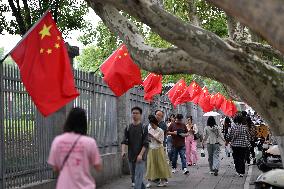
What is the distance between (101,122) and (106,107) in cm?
74

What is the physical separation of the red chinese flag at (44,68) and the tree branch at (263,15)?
6002mm

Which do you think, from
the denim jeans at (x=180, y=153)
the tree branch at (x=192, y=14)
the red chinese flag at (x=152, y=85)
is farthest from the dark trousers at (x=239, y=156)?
the tree branch at (x=192, y=14)

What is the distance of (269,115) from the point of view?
8.23 metres

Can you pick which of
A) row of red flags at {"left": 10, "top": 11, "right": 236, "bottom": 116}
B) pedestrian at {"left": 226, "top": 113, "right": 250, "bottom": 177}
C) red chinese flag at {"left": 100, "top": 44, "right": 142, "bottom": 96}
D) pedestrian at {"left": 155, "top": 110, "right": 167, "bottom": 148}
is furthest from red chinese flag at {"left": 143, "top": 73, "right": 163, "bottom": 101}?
row of red flags at {"left": 10, "top": 11, "right": 236, "bottom": 116}

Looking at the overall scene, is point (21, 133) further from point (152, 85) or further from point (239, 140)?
point (152, 85)

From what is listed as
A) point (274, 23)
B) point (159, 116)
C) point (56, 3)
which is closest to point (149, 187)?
point (159, 116)

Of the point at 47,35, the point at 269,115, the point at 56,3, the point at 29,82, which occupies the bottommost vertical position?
the point at 269,115

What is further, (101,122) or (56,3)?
(56,3)

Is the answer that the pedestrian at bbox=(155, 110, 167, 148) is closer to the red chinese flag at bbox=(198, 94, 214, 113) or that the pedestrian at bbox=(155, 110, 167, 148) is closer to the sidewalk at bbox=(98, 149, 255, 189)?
the sidewalk at bbox=(98, 149, 255, 189)

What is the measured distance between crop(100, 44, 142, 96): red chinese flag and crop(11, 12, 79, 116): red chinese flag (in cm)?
386

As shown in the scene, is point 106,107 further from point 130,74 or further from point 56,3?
point 56,3

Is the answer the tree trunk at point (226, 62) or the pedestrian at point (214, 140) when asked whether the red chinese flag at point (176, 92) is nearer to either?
the pedestrian at point (214, 140)

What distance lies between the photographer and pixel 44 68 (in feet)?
32.1

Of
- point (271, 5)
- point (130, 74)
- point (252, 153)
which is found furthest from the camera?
point (252, 153)
